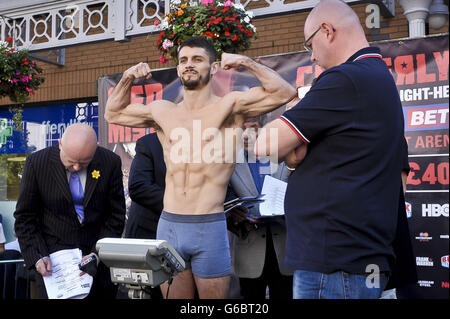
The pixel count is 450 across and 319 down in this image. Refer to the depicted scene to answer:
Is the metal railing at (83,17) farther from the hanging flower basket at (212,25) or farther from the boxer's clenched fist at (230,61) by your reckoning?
the boxer's clenched fist at (230,61)

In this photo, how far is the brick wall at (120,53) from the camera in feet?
21.7

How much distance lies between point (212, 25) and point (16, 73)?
3.22 metres

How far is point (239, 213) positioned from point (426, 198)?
167 cm

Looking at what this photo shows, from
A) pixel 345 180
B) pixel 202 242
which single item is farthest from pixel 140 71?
pixel 345 180

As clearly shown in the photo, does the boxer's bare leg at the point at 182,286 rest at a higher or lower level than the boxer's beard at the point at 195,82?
lower

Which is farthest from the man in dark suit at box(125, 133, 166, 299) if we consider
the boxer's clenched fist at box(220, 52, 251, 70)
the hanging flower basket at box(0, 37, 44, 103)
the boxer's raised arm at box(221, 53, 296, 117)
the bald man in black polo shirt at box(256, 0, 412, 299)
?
the hanging flower basket at box(0, 37, 44, 103)

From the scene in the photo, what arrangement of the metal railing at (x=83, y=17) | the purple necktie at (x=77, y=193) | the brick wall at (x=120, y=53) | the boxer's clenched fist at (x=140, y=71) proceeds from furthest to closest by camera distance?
the brick wall at (x=120, y=53)
the metal railing at (x=83, y=17)
the purple necktie at (x=77, y=193)
the boxer's clenched fist at (x=140, y=71)

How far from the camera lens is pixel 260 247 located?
147 inches

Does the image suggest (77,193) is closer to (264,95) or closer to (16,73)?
(264,95)

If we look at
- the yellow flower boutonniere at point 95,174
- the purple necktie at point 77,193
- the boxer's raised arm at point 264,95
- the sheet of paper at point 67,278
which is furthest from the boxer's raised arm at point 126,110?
the sheet of paper at point 67,278

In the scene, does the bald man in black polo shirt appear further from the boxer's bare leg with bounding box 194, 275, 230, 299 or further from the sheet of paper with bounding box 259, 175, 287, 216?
the sheet of paper with bounding box 259, 175, 287, 216

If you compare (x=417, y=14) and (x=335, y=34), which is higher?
(x=417, y=14)

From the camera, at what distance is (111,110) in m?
3.48
